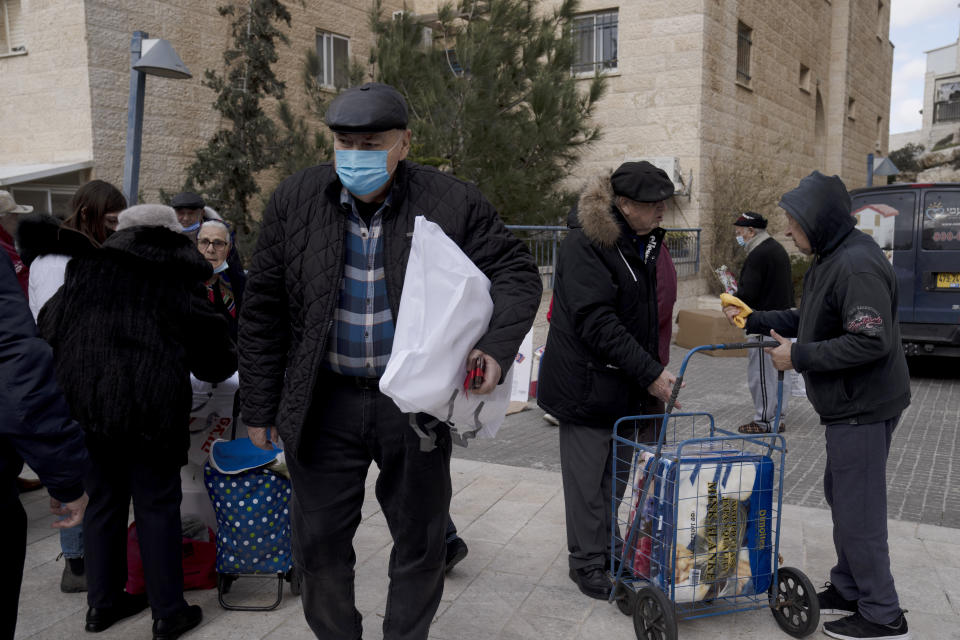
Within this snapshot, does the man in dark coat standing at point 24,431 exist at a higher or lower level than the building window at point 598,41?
lower

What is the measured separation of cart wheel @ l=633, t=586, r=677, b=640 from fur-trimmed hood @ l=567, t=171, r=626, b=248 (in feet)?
4.97

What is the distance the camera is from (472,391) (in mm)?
2324

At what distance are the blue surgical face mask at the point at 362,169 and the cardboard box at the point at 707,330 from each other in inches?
366

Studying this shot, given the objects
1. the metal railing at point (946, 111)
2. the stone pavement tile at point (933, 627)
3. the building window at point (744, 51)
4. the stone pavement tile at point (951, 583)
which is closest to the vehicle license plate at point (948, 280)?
the stone pavement tile at point (951, 583)

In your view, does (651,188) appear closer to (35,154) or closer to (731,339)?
(731,339)

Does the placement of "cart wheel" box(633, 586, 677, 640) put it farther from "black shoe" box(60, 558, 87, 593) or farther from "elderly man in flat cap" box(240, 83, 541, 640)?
"black shoe" box(60, 558, 87, 593)

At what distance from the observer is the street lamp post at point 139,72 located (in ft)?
21.6

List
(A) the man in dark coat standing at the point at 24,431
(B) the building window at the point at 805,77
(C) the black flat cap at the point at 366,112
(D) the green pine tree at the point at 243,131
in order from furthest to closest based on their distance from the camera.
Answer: (B) the building window at the point at 805,77 < (D) the green pine tree at the point at 243,131 < (C) the black flat cap at the point at 366,112 < (A) the man in dark coat standing at the point at 24,431

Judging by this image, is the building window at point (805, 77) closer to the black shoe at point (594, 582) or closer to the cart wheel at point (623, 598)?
the black shoe at point (594, 582)

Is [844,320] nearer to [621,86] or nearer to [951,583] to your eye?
[951,583]

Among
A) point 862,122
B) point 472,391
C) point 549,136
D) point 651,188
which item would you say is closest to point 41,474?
point 472,391

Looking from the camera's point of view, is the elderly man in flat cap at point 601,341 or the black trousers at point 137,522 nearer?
the black trousers at point 137,522

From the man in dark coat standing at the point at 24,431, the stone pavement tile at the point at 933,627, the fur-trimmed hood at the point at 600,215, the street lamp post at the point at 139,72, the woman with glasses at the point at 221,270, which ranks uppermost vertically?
the street lamp post at the point at 139,72

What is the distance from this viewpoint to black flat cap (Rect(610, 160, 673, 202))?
11.2 ft
